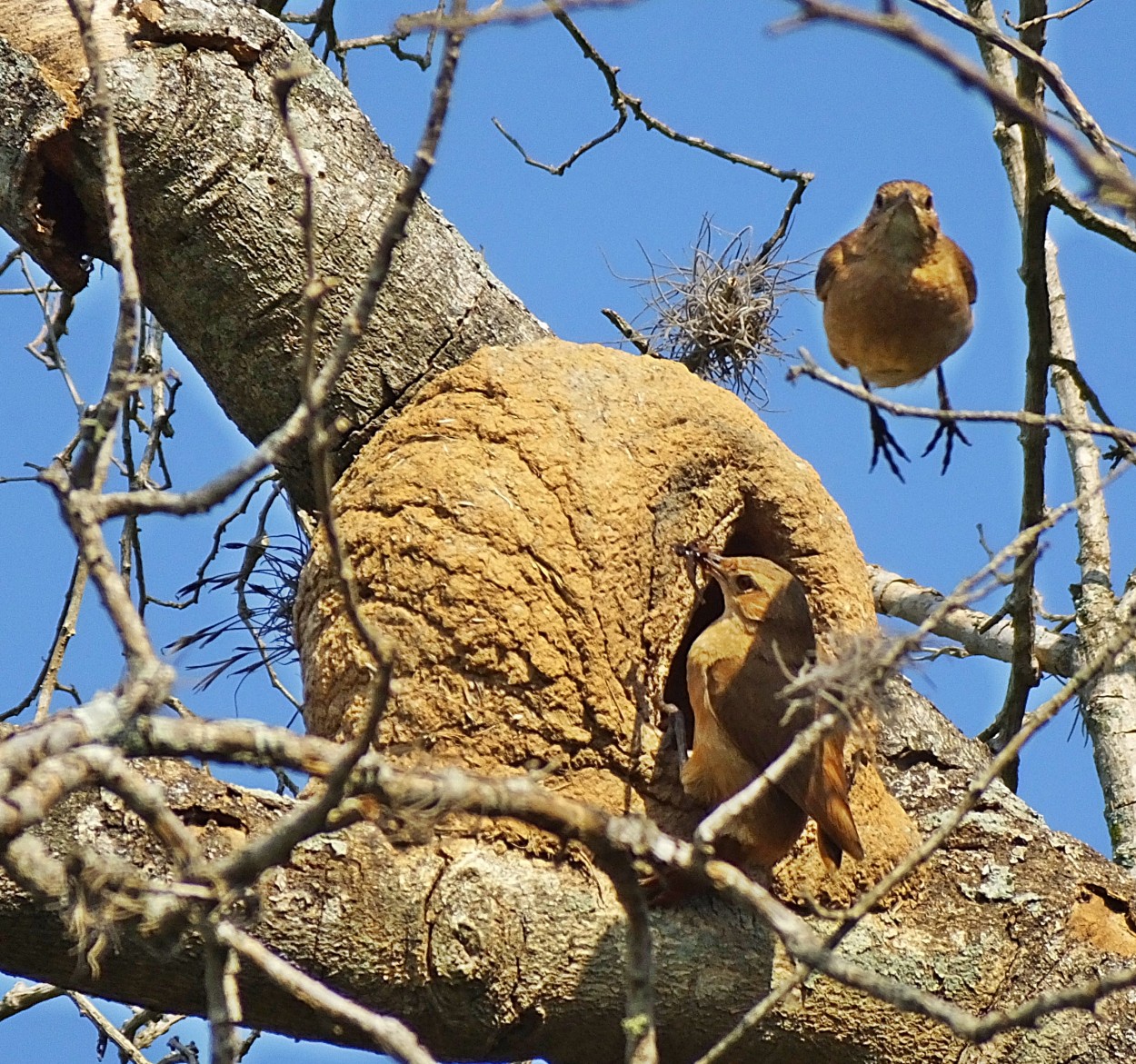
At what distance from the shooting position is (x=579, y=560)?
485 cm

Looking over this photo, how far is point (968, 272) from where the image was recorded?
268 inches

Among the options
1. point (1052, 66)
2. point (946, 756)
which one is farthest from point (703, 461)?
point (1052, 66)

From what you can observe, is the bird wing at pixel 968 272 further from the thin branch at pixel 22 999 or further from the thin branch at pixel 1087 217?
the thin branch at pixel 22 999

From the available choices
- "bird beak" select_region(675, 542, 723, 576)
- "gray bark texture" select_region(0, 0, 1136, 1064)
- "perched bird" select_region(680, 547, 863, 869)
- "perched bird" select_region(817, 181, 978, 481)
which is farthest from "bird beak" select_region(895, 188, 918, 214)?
"bird beak" select_region(675, 542, 723, 576)

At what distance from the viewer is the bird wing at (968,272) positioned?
677 cm

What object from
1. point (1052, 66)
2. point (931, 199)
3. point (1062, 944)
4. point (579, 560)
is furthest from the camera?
point (931, 199)

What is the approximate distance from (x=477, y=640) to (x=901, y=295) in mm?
2831

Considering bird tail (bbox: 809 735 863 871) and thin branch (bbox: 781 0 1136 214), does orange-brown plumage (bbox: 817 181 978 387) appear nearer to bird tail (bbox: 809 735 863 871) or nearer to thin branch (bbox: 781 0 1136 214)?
bird tail (bbox: 809 735 863 871)

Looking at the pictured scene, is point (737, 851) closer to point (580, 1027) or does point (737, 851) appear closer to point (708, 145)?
point (580, 1027)

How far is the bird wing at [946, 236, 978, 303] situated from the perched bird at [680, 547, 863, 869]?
2096mm

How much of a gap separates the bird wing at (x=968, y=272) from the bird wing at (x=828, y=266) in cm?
46

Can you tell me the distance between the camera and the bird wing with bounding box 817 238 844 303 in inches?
271

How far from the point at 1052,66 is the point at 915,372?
12.9ft

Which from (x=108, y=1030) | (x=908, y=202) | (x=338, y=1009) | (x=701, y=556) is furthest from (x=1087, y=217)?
(x=108, y=1030)
